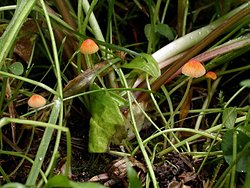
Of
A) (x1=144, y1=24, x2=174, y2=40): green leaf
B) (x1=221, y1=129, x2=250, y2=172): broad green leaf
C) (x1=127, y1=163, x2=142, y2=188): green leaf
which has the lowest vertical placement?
(x1=221, y1=129, x2=250, y2=172): broad green leaf

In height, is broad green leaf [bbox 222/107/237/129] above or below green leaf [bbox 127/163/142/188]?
below

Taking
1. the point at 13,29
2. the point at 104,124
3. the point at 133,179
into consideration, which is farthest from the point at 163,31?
the point at 133,179

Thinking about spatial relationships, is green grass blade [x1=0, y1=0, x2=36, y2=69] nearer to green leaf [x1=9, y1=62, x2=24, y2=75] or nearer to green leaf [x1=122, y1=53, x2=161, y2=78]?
green leaf [x1=9, y1=62, x2=24, y2=75]

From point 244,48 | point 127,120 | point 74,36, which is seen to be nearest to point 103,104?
point 127,120

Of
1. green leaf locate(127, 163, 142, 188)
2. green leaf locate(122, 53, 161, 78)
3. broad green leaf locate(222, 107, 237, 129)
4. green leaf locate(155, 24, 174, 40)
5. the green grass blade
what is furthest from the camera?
green leaf locate(155, 24, 174, 40)

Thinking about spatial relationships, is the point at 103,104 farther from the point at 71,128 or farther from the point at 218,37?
the point at 218,37

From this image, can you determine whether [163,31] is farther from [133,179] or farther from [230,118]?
[133,179]

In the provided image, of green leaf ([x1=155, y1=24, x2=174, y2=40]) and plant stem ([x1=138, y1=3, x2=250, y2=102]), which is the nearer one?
plant stem ([x1=138, y1=3, x2=250, y2=102])

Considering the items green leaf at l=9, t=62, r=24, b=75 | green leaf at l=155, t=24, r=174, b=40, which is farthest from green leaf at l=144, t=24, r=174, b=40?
green leaf at l=9, t=62, r=24, b=75
